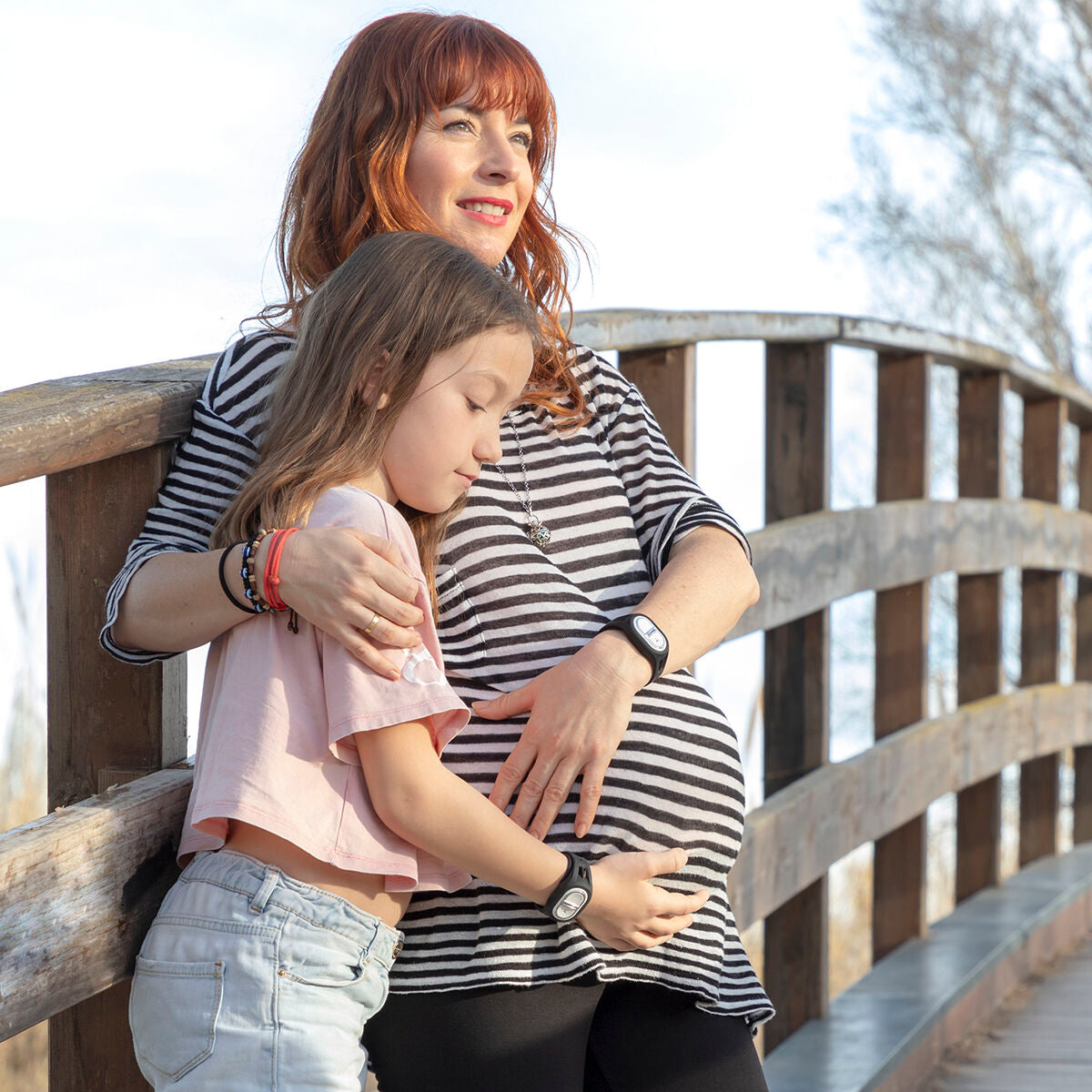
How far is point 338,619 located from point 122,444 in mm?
256

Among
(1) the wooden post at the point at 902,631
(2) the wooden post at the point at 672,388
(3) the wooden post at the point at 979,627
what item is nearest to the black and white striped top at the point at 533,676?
(2) the wooden post at the point at 672,388

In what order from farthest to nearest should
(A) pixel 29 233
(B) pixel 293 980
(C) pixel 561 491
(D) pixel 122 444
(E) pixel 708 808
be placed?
(A) pixel 29 233 → (C) pixel 561 491 → (E) pixel 708 808 → (D) pixel 122 444 → (B) pixel 293 980

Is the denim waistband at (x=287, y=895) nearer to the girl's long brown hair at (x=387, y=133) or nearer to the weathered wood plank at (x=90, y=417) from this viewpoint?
the weathered wood plank at (x=90, y=417)

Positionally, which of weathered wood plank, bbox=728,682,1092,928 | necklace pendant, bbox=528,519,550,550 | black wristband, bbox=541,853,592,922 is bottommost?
weathered wood plank, bbox=728,682,1092,928

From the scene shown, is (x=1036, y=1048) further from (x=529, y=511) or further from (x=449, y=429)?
(x=449, y=429)

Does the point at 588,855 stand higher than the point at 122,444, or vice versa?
the point at 122,444

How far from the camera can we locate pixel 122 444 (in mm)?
1170

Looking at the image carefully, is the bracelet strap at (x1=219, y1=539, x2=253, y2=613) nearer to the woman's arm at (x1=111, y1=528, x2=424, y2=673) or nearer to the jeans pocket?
the woman's arm at (x1=111, y1=528, x2=424, y2=673)

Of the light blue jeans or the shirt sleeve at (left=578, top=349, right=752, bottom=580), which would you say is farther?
the shirt sleeve at (left=578, top=349, right=752, bottom=580)

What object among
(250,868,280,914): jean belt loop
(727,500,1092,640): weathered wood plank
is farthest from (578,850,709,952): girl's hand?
(727,500,1092,640): weathered wood plank

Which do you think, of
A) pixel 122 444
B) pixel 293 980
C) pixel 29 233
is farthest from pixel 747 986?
pixel 29 233

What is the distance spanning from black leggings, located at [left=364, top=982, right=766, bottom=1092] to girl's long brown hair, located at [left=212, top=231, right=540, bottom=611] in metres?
0.39

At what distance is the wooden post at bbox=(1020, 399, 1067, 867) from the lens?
3.98 m

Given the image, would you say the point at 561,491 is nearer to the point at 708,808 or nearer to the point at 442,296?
the point at 442,296
